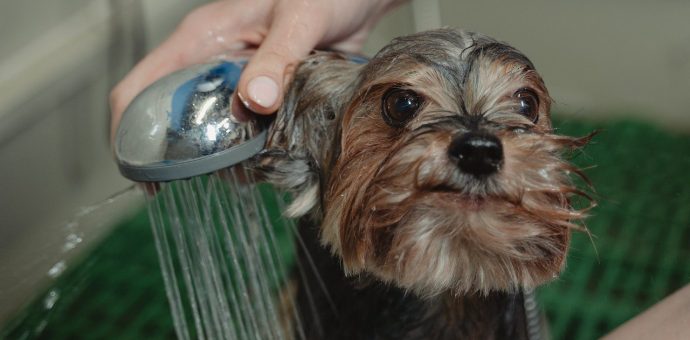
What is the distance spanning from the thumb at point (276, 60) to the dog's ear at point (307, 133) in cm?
4

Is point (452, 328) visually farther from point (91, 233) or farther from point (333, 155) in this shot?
point (91, 233)

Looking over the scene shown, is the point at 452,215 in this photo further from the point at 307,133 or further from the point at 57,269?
the point at 57,269

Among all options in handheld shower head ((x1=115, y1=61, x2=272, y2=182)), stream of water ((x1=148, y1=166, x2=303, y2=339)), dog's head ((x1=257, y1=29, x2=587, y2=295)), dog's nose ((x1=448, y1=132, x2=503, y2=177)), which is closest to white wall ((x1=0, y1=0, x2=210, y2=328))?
stream of water ((x1=148, y1=166, x2=303, y2=339))

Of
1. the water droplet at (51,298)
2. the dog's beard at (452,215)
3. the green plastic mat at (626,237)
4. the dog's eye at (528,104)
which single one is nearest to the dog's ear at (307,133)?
the dog's beard at (452,215)

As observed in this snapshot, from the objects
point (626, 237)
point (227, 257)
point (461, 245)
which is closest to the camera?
point (461, 245)

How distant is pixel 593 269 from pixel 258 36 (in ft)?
4.11

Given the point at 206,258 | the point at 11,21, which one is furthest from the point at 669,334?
the point at 11,21

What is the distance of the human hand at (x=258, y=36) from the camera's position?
1.59 metres

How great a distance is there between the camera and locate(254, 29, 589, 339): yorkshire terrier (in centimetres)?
121

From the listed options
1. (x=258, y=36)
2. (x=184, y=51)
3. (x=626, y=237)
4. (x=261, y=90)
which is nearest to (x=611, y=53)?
(x=626, y=237)

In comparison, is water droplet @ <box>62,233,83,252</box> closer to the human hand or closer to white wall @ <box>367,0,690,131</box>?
the human hand

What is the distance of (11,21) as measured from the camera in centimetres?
242

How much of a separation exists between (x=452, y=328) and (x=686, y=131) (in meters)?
1.49

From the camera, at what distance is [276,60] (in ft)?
5.06
